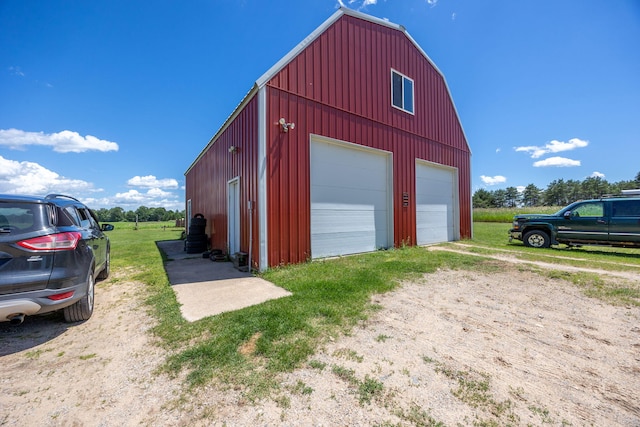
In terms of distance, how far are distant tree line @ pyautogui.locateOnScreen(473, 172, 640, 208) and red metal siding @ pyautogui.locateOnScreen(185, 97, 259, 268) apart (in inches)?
3130

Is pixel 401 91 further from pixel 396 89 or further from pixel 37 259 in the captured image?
pixel 37 259

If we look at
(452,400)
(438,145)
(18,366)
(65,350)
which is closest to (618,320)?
(452,400)

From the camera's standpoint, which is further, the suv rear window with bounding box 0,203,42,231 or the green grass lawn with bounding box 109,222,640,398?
the suv rear window with bounding box 0,203,42,231

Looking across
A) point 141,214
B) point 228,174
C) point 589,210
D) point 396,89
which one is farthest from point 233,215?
point 141,214

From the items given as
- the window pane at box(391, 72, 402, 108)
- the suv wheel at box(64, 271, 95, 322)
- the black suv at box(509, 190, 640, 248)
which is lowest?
the suv wheel at box(64, 271, 95, 322)

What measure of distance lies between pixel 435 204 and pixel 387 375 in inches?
369

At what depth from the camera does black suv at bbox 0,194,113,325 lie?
2621mm

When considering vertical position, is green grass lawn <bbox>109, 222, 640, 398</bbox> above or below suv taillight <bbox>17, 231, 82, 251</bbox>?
below

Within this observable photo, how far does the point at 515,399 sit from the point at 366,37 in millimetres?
9122

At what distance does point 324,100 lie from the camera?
22.4 feet

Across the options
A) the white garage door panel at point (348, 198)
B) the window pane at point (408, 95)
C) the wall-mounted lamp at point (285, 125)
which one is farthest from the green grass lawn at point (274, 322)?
the window pane at point (408, 95)

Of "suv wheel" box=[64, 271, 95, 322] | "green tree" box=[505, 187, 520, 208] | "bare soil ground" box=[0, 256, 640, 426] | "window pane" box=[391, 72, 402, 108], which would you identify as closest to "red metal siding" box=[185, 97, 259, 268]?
"suv wheel" box=[64, 271, 95, 322]

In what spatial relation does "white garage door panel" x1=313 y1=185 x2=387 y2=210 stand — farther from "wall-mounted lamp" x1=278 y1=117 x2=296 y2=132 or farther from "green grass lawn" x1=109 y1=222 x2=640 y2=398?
"green grass lawn" x1=109 y1=222 x2=640 y2=398

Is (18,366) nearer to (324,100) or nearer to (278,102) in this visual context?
(278,102)
